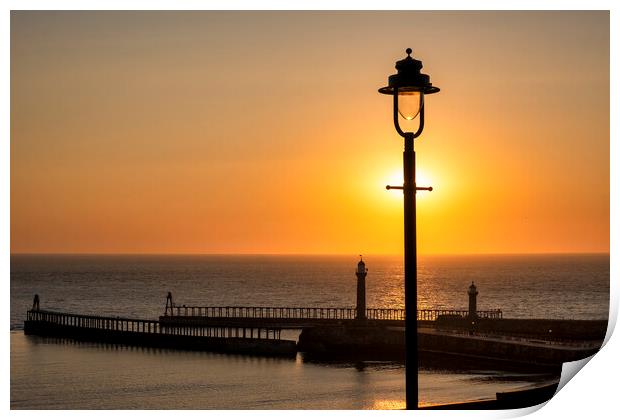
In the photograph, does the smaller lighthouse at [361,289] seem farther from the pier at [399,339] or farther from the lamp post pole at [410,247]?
the lamp post pole at [410,247]

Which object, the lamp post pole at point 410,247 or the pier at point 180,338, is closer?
the lamp post pole at point 410,247

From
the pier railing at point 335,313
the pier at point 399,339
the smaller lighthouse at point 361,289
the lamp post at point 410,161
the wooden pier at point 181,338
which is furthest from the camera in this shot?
the pier railing at point 335,313

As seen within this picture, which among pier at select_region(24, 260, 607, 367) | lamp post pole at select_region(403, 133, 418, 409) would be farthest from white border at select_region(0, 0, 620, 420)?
pier at select_region(24, 260, 607, 367)

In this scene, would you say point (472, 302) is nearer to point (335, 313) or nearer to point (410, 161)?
point (335, 313)

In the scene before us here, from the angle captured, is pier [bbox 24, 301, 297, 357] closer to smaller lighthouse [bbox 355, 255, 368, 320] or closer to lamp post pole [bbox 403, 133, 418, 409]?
smaller lighthouse [bbox 355, 255, 368, 320]

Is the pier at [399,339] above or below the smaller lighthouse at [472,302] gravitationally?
below

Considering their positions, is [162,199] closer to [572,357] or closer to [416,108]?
[572,357]

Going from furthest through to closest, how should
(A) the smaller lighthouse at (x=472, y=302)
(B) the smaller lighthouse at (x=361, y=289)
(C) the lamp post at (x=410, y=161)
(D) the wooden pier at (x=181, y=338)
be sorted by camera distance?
(A) the smaller lighthouse at (x=472, y=302), (B) the smaller lighthouse at (x=361, y=289), (D) the wooden pier at (x=181, y=338), (C) the lamp post at (x=410, y=161)

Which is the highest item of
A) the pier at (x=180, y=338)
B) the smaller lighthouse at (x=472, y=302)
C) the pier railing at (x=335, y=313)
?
the smaller lighthouse at (x=472, y=302)

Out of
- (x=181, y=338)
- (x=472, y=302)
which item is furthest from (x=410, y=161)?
(x=181, y=338)

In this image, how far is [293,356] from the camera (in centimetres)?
2794
